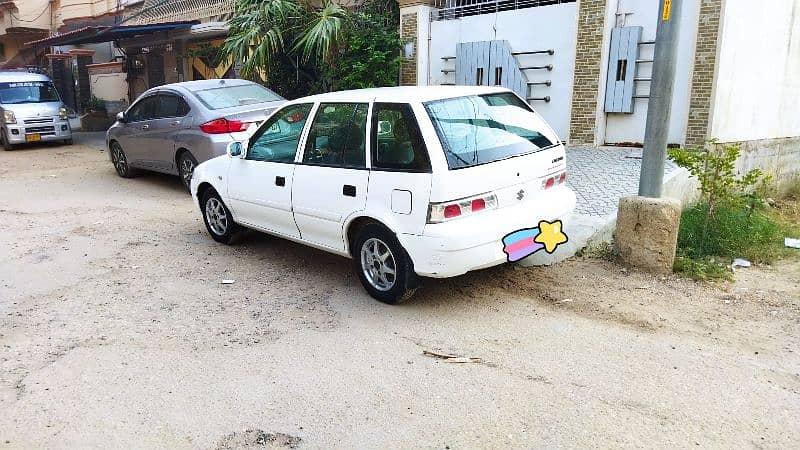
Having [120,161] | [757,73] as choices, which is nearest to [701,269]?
[757,73]

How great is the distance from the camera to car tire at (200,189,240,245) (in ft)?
21.4

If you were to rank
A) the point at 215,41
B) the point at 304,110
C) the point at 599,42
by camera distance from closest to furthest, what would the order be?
the point at 304,110 < the point at 599,42 < the point at 215,41

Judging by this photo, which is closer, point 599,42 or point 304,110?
point 304,110

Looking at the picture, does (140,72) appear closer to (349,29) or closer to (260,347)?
(349,29)

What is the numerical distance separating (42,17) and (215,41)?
14.5 metres

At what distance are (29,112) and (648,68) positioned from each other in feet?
46.9

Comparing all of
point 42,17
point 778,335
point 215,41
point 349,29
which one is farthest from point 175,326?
point 42,17

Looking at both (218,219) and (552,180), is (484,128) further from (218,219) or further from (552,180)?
(218,219)

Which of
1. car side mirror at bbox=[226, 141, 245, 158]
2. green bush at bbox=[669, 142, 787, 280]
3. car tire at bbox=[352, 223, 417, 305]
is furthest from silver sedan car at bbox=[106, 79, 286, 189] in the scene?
green bush at bbox=[669, 142, 787, 280]

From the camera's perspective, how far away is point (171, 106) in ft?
31.3

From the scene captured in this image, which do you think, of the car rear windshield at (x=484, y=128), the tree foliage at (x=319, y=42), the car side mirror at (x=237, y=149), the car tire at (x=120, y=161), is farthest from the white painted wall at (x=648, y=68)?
the car tire at (x=120, y=161)

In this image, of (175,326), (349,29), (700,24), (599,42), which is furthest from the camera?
(349,29)

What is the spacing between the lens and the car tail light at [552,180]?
497 centimetres

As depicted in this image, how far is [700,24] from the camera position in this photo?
8898 millimetres
